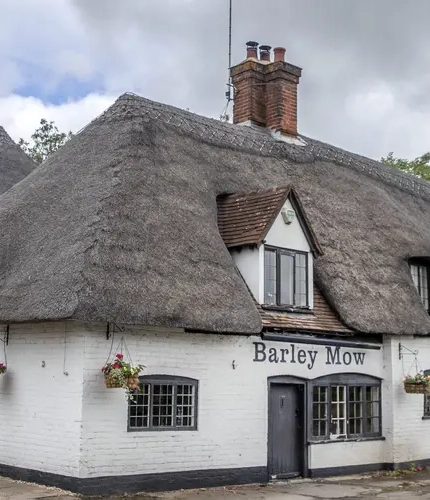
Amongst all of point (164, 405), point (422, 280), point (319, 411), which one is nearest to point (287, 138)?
Answer: point (422, 280)

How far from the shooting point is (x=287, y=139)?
21.9 m

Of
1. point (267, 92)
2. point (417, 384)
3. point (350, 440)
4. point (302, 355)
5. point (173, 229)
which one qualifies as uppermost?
point (267, 92)

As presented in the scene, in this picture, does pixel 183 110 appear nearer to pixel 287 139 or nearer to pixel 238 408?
pixel 287 139

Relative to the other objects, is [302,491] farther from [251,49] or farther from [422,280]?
[251,49]

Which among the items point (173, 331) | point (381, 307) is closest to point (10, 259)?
point (173, 331)

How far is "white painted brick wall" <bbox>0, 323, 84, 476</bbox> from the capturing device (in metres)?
12.9

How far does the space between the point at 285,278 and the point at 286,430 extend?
10.2 feet

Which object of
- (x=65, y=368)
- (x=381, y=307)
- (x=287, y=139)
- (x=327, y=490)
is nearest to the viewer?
(x=65, y=368)

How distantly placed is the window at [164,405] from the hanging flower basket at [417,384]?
581cm

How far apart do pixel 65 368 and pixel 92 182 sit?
400cm

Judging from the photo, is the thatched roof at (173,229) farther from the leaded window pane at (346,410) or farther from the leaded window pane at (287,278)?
the leaded window pane at (346,410)

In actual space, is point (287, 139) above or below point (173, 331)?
above

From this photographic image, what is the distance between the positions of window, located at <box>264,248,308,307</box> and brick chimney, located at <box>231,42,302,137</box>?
6.65m

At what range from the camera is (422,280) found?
1989 cm
